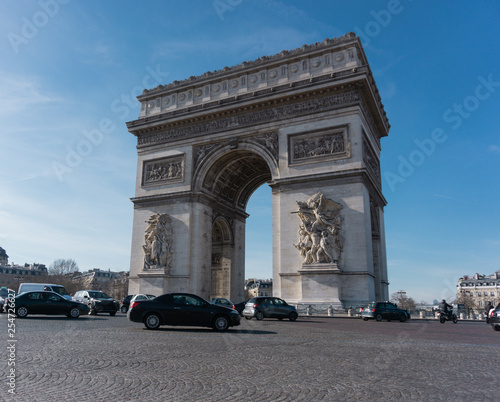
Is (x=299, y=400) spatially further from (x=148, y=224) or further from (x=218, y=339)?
(x=148, y=224)

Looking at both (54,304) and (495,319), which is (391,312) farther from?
(54,304)

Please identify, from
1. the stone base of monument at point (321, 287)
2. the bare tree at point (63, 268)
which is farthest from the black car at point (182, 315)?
the bare tree at point (63, 268)

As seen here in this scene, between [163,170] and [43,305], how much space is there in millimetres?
15587

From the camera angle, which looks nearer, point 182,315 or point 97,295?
point 182,315

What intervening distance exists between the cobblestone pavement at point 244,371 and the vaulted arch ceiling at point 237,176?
865 inches

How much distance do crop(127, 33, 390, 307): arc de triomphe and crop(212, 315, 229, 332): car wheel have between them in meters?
11.7

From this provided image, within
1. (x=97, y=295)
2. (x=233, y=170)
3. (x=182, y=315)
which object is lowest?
(x=182, y=315)

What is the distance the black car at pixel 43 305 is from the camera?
17156 mm

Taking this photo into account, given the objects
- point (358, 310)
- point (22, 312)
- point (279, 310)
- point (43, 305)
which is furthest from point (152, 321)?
point (358, 310)

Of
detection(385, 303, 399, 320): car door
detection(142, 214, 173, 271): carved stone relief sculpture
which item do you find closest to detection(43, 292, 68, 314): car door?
detection(142, 214, 173, 271): carved stone relief sculpture

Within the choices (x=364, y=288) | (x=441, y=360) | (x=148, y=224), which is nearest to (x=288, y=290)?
(x=364, y=288)

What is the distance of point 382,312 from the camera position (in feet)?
71.3

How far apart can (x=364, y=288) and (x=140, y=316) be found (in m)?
14.3

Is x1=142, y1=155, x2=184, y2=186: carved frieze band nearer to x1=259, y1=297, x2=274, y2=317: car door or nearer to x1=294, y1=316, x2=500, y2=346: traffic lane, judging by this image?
x1=259, y1=297, x2=274, y2=317: car door
